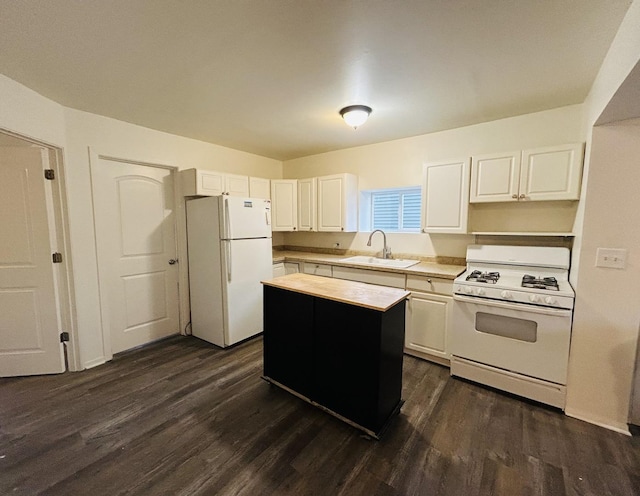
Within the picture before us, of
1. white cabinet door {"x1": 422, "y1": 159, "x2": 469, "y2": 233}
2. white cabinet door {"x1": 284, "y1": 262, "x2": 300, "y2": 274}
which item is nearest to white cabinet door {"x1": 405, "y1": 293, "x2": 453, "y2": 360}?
white cabinet door {"x1": 422, "y1": 159, "x2": 469, "y2": 233}

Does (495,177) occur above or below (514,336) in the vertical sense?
above

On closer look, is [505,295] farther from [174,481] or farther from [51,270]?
[51,270]

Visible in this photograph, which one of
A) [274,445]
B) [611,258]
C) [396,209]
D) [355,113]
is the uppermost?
[355,113]

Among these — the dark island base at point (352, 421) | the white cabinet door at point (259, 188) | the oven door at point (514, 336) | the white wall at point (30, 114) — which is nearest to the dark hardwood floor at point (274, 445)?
the dark island base at point (352, 421)

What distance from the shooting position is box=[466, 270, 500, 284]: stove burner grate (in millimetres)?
2379

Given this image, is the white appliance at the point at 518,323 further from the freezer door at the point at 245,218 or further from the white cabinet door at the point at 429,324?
the freezer door at the point at 245,218

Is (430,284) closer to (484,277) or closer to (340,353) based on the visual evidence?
(484,277)

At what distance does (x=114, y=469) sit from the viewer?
159 cm

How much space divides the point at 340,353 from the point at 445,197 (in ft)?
6.36

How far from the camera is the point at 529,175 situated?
8.00ft

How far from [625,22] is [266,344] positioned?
2.90 meters

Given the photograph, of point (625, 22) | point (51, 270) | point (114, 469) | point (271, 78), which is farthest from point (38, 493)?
point (625, 22)

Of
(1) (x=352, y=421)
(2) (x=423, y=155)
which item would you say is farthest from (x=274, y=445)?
(2) (x=423, y=155)

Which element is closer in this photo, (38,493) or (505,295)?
(38,493)
